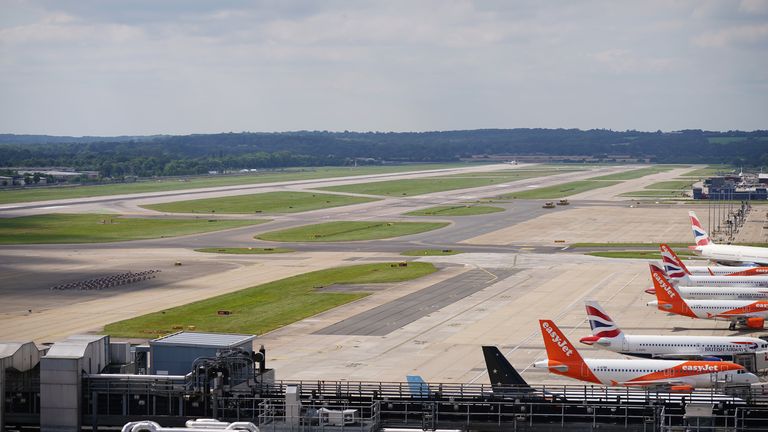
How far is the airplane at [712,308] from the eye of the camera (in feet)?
303

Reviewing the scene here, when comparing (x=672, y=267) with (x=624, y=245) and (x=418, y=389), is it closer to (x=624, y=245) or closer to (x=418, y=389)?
(x=624, y=245)

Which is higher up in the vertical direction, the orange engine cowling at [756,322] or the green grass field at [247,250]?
the orange engine cowling at [756,322]

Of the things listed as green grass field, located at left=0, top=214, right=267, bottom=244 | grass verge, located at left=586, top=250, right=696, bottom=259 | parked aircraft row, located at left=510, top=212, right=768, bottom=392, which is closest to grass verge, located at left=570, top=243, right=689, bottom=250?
grass verge, located at left=586, top=250, right=696, bottom=259

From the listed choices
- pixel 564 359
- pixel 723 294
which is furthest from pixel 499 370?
pixel 723 294

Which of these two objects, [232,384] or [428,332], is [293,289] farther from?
[232,384]

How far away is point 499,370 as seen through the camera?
2298 inches

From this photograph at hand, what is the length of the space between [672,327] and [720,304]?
180 inches

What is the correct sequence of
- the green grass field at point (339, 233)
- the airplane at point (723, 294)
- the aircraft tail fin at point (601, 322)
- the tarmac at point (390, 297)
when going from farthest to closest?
1. the green grass field at point (339, 233)
2. the airplane at point (723, 294)
3. the tarmac at point (390, 297)
4. the aircraft tail fin at point (601, 322)

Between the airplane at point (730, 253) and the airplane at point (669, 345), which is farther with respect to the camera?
the airplane at point (730, 253)

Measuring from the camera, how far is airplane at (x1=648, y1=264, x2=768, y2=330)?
92500 mm

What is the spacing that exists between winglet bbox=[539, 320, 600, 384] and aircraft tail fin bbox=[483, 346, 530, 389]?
23.9 ft

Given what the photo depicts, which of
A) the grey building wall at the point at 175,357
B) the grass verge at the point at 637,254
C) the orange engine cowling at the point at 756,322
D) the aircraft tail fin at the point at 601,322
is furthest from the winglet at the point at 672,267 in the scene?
the grey building wall at the point at 175,357

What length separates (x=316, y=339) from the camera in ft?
297

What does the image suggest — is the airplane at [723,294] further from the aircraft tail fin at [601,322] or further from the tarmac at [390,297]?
the aircraft tail fin at [601,322]
